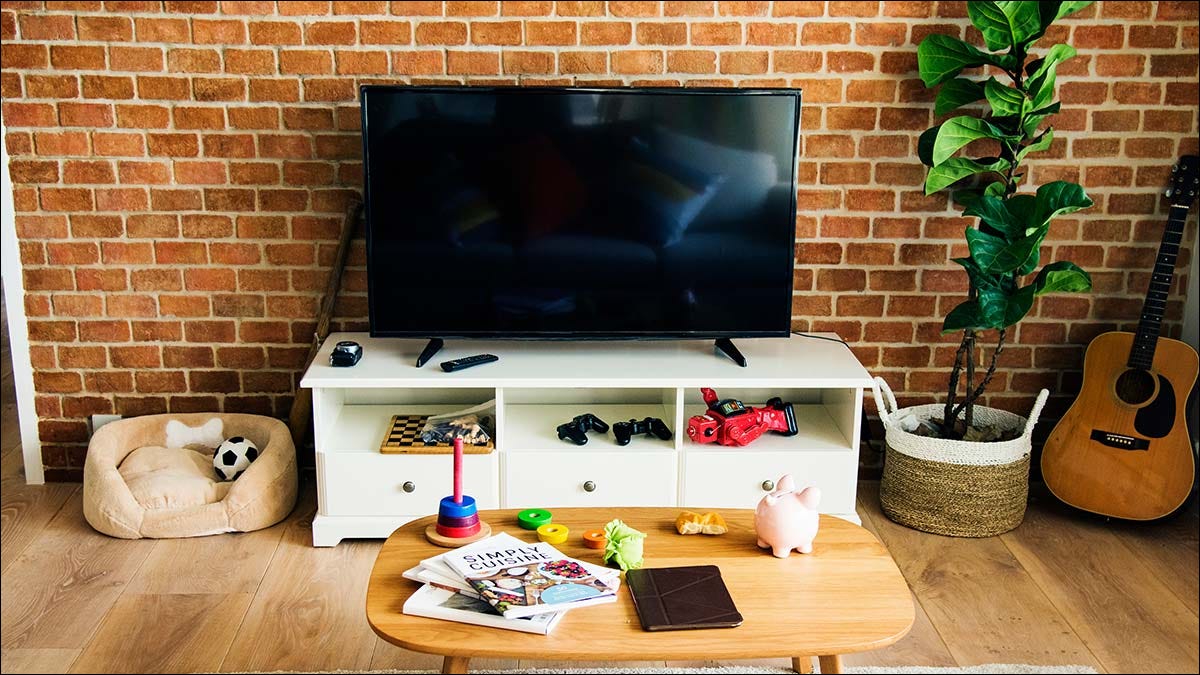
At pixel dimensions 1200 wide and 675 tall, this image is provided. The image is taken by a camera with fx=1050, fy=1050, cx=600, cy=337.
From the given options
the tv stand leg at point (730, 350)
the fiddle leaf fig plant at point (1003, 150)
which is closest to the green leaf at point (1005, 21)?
the fiddle leaf fig plant at point (1003, 150)

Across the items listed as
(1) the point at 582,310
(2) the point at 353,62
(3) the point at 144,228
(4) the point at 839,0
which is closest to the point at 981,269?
(4) the point at 839,0

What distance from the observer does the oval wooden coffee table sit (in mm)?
1549

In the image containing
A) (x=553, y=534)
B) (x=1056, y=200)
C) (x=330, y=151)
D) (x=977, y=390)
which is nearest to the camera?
(x=553, y=534)

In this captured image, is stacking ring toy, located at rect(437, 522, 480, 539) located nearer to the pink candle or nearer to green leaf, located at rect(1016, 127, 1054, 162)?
the pink candle

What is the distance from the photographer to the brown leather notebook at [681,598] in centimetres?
159

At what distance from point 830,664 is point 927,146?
4.49ft

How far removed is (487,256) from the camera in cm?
266

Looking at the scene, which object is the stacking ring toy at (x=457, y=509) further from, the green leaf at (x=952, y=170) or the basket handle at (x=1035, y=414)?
the basket handle at (x=1035, y=414)

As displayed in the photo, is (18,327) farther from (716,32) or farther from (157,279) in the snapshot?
(716,32)

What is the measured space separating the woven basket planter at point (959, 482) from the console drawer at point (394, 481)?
1.06m

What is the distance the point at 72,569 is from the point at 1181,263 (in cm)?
300

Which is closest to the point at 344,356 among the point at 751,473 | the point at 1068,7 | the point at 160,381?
the point at 160,381

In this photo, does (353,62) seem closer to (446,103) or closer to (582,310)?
(446,103)

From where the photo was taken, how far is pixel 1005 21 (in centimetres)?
256
